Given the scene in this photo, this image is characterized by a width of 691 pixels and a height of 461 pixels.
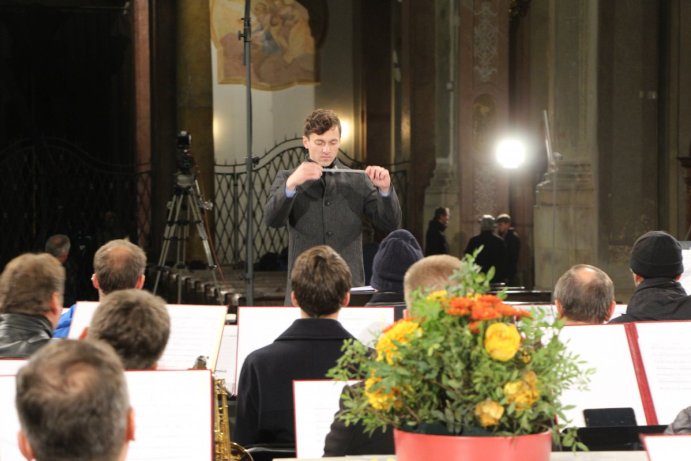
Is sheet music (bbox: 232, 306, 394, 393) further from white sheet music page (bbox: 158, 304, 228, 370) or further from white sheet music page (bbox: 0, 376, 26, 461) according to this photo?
white sheet music page (bbox: 0, 376, 26, 461)

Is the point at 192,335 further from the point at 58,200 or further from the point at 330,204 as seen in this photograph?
the point at 58,200

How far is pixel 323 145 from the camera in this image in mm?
6035

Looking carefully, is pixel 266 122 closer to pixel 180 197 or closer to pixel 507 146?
pixel 507 146

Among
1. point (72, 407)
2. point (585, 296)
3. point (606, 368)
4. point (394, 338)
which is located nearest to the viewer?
point (72, 407)

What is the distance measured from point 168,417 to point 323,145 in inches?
110

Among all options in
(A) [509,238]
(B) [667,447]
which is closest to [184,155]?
(A) [509,238]

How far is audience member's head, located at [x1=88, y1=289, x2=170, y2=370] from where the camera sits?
3.54 meters

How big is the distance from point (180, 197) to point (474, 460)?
34.8ft

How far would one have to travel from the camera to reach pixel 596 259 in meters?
13.1

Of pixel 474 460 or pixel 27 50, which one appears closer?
pixel 474 460

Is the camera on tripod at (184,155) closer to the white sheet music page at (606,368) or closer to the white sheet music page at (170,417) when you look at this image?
the white sheet music page at (606,368)

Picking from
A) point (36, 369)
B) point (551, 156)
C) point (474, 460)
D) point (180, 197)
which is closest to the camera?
point (36, 369)

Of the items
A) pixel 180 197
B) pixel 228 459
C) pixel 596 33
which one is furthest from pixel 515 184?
pixel 228 459

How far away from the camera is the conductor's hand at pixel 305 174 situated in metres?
5.87
